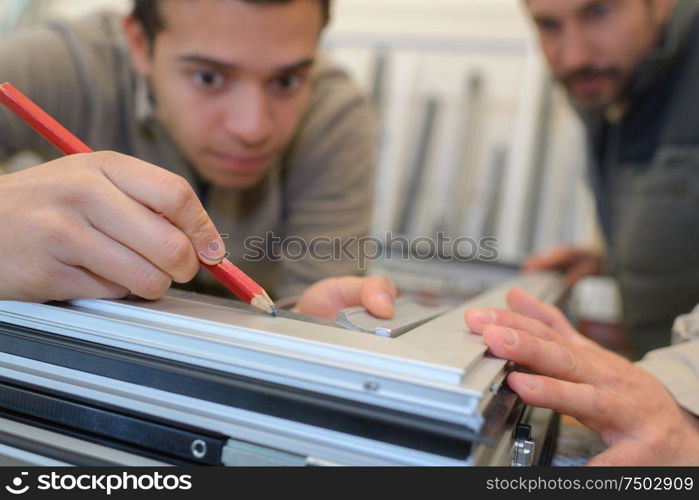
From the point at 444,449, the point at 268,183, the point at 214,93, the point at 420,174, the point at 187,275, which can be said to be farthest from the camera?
the point at 420,174

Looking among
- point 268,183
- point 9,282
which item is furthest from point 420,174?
point 9,282

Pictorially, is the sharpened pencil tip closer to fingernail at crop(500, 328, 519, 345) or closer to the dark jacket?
fingernail at crop(500, 328, 519, 345)

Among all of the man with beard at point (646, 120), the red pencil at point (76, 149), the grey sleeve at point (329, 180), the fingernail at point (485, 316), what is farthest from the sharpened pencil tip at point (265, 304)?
the man with beard at point (646, 120)

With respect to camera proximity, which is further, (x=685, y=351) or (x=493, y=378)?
(x=685, y=351)

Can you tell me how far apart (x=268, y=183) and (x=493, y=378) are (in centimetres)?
61

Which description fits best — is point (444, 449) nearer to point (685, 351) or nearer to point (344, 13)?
point (685, 351)

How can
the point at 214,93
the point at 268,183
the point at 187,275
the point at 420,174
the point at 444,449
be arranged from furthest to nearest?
1. the point at 420,174
2. the point at 268,183
3. the point at 214,93
4. the point at 187,275
5. the point at 444,449

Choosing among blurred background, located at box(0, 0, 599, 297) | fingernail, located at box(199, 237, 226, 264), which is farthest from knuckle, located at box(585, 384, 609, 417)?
blurred background, located at box(0, 0, 599, 297)

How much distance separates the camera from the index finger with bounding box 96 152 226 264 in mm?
332

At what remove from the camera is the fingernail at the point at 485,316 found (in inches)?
13.8

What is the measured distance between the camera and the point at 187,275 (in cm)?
36

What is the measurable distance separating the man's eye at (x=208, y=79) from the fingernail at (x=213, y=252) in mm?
338

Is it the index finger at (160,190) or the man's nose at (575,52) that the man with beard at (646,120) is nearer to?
the man's nose at (575,52)

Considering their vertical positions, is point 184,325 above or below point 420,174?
above
